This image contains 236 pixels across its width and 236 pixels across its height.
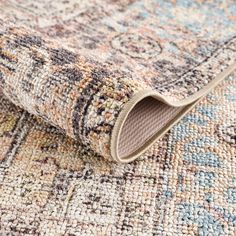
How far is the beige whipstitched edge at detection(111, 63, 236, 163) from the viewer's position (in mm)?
825

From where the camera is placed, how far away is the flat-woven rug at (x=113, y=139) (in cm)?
82

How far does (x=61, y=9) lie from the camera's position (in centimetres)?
132

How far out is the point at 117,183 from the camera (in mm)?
881

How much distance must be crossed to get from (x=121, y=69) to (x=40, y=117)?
19 centimetres

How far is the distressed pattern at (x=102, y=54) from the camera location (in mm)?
852

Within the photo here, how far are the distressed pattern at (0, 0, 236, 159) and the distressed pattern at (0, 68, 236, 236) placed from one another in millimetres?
53

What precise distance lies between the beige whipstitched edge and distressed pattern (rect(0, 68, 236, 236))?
0.02m

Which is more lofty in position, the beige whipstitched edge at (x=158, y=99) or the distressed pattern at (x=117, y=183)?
the beige whipstitched edge at (x=158, y=99)

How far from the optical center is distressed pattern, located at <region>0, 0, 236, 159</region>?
0.85m

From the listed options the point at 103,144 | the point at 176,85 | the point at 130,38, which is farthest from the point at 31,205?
the point at 130,38

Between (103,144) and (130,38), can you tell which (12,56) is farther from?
(130,38)

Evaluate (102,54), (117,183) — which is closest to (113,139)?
(117,183)

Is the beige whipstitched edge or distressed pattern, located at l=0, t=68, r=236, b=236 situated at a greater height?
the beige whipstitched edge

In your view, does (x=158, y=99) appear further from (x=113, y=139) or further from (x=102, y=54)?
(x=102, y=54)
